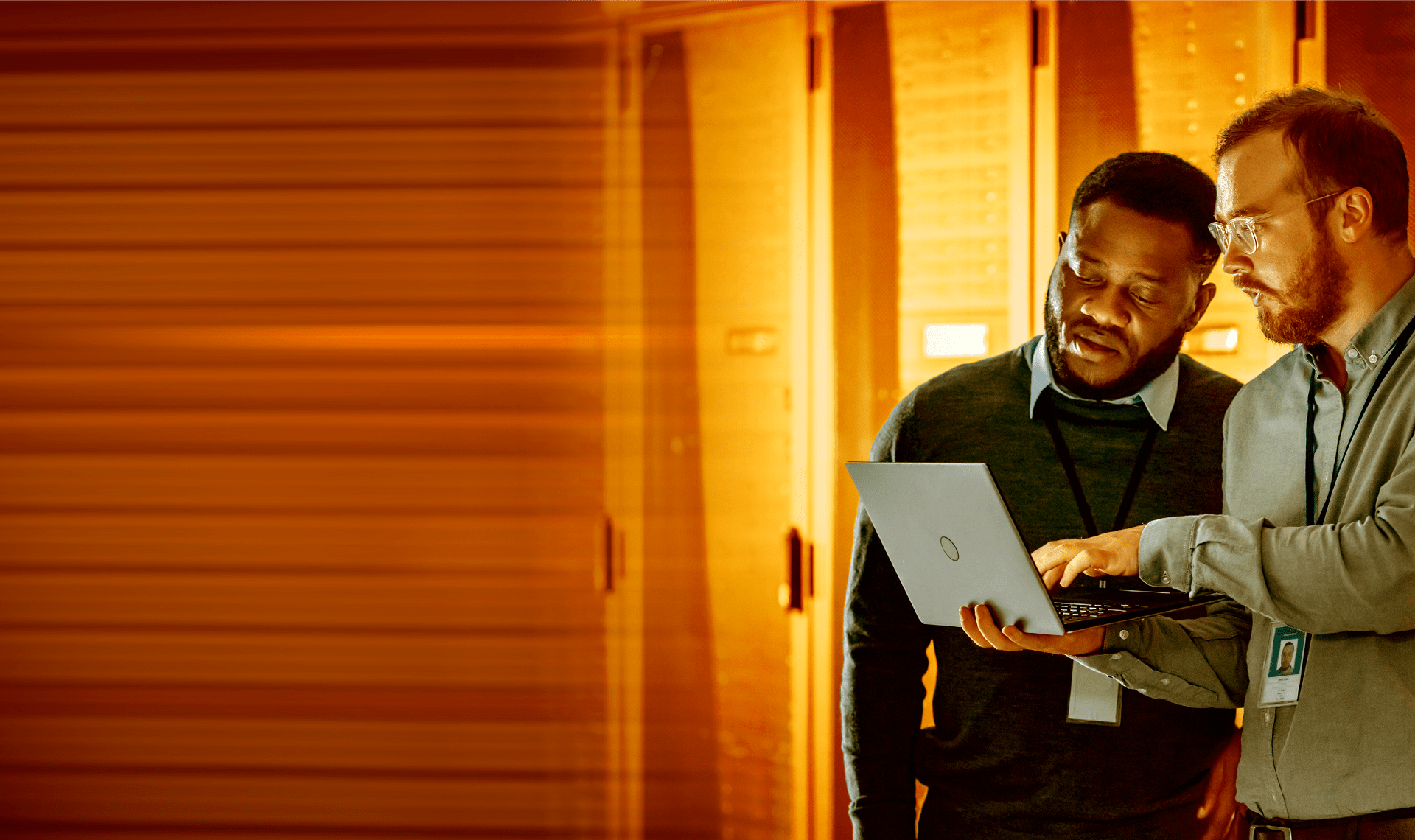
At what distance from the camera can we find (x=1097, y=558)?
135cm

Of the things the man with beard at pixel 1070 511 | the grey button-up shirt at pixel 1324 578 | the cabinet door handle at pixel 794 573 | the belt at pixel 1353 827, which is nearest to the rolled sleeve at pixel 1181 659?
the grey button-up shirt at pixel 1324 578

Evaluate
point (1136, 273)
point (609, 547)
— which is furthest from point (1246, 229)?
point (609, 547)

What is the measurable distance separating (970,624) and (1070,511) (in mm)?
371

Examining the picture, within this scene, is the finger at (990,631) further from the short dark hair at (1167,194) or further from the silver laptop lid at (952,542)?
the short dark hair at (1167,194)

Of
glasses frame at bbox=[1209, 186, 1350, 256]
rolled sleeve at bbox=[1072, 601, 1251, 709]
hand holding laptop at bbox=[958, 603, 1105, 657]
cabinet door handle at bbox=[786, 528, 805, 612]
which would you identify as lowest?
cabinet door handle at bbox=[786, 528, 805, 612]

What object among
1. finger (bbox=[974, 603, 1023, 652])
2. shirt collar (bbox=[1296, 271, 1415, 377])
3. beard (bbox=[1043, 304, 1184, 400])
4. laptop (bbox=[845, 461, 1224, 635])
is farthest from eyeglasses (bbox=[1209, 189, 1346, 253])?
finger (bbox=[974, 603, 1023, 652])

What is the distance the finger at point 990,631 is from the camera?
1321mm

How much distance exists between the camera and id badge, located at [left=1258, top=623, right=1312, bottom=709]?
1.30m

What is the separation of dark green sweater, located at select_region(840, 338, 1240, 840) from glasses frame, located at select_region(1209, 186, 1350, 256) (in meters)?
0.39

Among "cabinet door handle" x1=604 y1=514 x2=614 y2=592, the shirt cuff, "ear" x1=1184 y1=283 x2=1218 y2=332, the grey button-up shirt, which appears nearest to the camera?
the grey button-up shirt

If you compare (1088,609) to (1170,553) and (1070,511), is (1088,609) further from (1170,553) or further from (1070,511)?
(1070,511)

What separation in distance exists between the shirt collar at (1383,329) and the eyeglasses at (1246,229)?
0.17 meters

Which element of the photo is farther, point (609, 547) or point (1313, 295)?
point (609, 547)

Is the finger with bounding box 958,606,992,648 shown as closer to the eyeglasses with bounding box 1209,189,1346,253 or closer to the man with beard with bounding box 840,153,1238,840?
the man with beard with bounding box 840,153,1238,840
